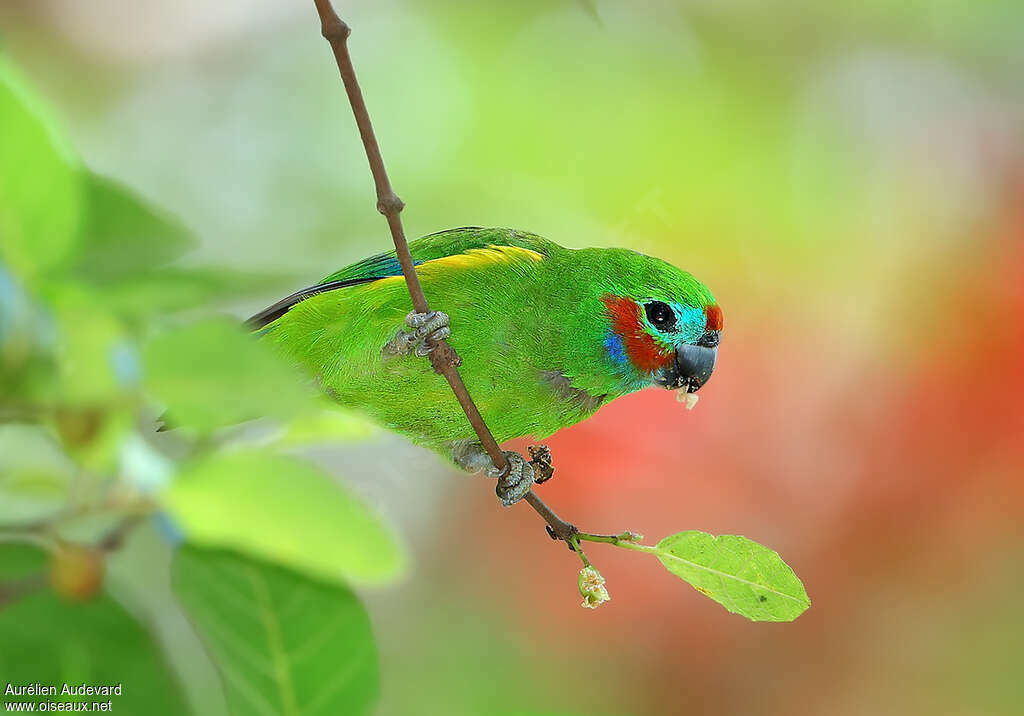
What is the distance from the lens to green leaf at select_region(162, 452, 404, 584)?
612 millimetres

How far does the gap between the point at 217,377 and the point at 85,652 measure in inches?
15.2

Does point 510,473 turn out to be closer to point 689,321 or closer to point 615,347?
point 615,347

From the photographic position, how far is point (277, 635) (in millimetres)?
921

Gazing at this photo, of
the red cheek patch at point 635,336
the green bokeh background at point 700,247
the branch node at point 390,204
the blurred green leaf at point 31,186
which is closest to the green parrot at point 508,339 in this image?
the red cheek patch at point 635,336

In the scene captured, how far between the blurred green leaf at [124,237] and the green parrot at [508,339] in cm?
165

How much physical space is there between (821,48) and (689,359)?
12.3 ft

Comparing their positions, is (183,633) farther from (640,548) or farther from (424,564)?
(640,548)

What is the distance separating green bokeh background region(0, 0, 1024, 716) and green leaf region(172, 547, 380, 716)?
3.08 meters

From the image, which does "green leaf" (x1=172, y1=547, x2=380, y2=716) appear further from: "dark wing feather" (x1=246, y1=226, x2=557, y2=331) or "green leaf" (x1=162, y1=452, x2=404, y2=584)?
"dark wing feather" (x1=246, y1=226, x2=557, y2=331)

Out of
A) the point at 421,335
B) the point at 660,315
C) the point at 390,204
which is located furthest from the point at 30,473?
the point at 660,315

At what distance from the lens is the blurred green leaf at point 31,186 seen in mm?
657

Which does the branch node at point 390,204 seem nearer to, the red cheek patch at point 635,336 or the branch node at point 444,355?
the branch node at point 444,355

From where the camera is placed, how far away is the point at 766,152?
5102 mm

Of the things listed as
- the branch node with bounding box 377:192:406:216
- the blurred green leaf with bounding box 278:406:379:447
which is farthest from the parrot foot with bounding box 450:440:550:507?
the blurred green leaf with bounding box 278:406:379:447
